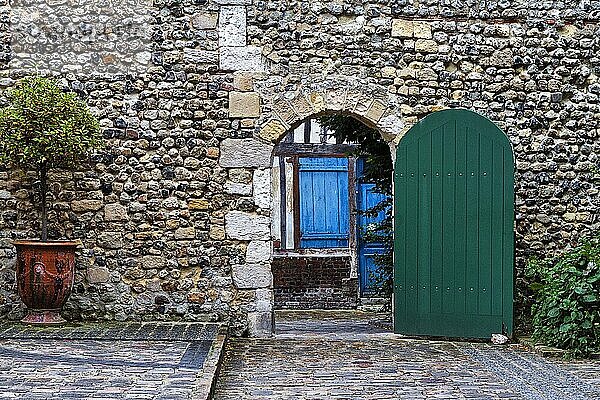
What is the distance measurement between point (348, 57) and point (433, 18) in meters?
0.81

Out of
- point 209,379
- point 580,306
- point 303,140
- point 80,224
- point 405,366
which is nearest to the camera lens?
point 209,379

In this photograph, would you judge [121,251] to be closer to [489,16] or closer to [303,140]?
[489,16]

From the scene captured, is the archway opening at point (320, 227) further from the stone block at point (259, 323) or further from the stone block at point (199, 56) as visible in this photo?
the stone block at point (199, 56)

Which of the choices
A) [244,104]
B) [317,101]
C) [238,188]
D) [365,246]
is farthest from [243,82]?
[365,246]

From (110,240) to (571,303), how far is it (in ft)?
12.1

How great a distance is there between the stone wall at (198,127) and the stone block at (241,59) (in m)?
0.01

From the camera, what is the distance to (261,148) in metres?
7.87

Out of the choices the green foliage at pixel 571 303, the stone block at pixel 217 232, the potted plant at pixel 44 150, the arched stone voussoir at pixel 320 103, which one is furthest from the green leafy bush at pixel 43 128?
the green foliage at pixel 571 303

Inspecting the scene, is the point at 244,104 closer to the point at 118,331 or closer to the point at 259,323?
the point at 259,323

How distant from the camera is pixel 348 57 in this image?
7.94 m

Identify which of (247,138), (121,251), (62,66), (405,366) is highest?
(62,66)

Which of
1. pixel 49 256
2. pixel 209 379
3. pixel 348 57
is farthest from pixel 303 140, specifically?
pixel 209 379

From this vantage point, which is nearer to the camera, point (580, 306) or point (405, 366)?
point (405, 366)

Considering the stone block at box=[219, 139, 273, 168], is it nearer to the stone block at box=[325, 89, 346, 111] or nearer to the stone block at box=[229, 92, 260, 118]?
the stone block at box=[229, 92, 260, 118]
